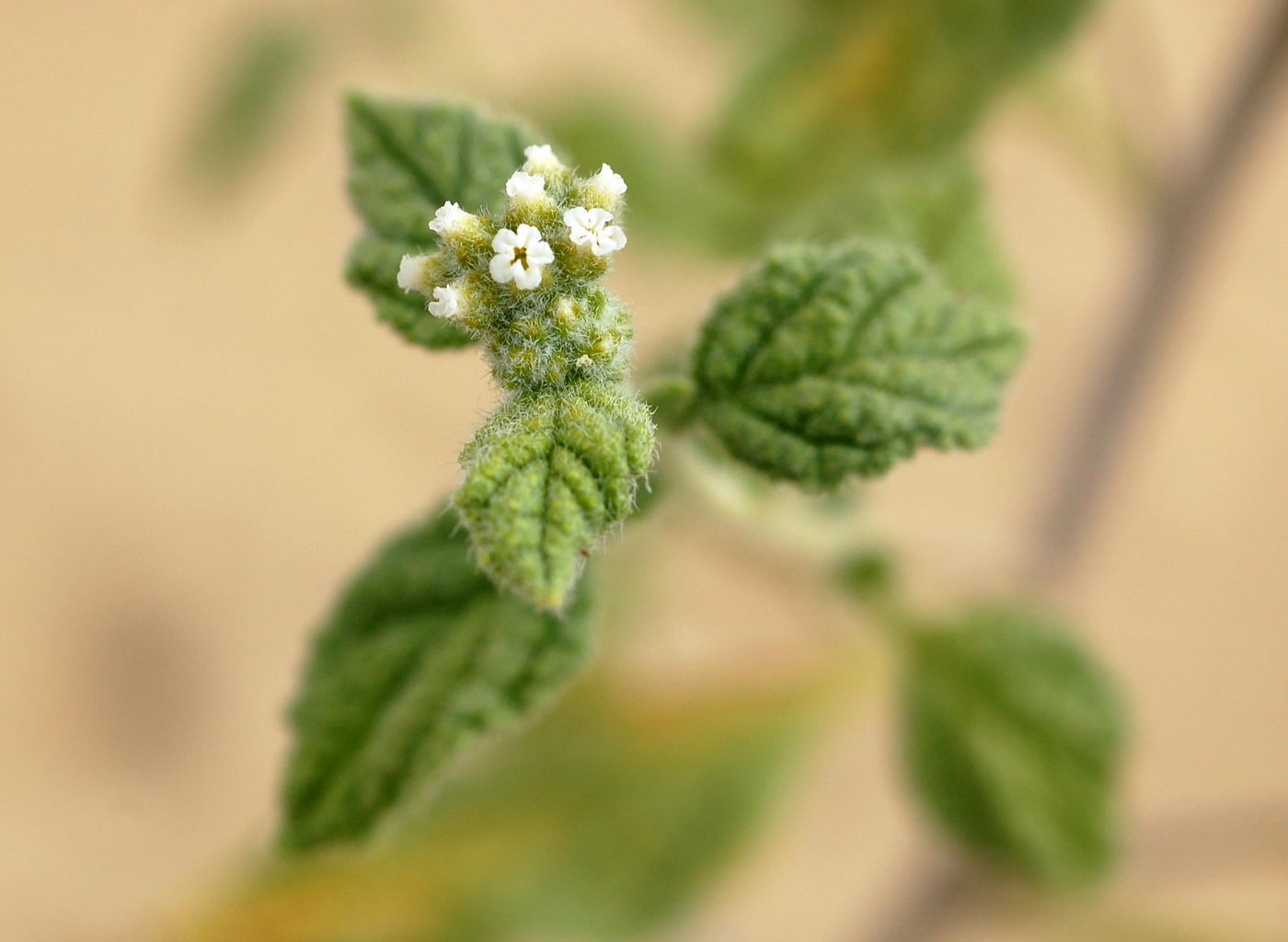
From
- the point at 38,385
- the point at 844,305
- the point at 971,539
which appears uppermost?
the point at 38,385

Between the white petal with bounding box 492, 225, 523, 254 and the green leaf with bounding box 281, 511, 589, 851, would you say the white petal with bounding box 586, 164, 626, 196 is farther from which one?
the green leaf with bounding box 281, 511, 589, 851

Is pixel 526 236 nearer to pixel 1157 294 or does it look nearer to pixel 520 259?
pixel 520 259

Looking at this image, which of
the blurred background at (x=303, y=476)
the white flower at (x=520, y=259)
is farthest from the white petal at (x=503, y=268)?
the blurred background at (x=303, y=476)

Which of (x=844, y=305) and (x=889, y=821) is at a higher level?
(x=889, y=821)

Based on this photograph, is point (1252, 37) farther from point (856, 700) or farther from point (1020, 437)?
point (1020, 437)

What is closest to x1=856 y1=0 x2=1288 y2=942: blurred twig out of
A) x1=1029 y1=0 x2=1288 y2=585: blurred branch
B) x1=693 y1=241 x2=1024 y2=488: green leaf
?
x1=1029 y1=0 x2=1288 y2=585: blurred branch

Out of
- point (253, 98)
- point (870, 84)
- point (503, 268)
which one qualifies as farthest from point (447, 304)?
point (253, 98)

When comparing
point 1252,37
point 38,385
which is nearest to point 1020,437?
point 1252,37
